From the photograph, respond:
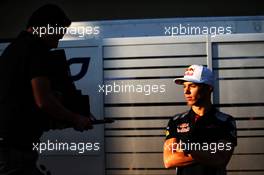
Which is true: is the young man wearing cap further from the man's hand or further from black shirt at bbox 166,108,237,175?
the man's hand

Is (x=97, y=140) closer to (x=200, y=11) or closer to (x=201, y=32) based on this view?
(x=201, y=32)

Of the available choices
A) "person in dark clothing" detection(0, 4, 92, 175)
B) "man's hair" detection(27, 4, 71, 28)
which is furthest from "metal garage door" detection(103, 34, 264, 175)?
"person in dark clothing" detection(0, 4, 92, 175)

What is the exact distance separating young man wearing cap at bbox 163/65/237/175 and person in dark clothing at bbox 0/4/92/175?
0.63 metres

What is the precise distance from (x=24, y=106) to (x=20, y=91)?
58mm

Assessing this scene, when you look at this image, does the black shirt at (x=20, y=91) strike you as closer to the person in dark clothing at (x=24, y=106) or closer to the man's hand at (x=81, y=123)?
the person in dark clothing at (x=24, y=106)

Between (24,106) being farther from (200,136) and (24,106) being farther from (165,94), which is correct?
(165,94)

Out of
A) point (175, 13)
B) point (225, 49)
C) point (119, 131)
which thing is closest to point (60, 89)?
point (119, 131)

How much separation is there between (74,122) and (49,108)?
12 centimetres

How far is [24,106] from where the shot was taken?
6.23 feet

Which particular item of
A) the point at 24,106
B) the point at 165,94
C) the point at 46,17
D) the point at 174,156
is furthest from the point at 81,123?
the point at 165,94

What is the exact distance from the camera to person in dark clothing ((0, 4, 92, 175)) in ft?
6.09

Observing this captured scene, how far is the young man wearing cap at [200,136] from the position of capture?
7.68 feet

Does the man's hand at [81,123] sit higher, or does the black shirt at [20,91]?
the black shirt at [20,91]

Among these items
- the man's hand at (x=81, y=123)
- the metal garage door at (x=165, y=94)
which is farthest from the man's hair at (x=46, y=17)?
the metal garage door at (x=165, y=94)
